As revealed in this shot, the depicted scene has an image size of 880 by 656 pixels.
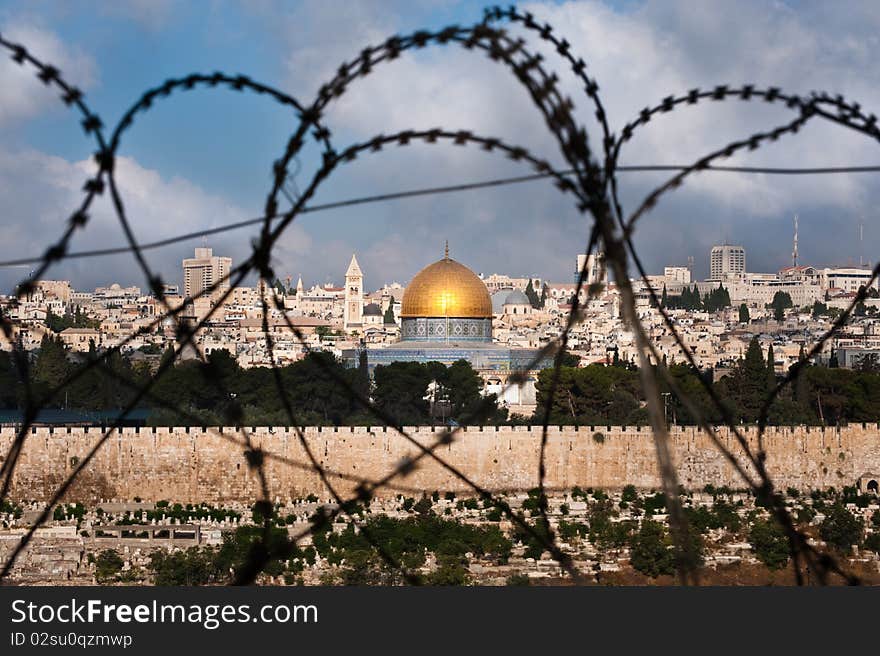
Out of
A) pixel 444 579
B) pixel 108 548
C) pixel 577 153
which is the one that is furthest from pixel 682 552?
pixel 108 548

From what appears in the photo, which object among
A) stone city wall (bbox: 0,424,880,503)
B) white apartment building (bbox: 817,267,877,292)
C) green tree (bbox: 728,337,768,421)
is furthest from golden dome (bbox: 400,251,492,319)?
white apartment building (bbox: 817,267,877,292)

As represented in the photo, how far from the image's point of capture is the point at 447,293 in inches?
1857

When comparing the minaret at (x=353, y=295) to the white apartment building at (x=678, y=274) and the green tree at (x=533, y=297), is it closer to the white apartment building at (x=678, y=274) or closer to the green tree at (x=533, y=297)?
the green tree at (x=533, y=297)

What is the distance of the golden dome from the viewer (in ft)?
155

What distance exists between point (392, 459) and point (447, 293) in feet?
80.2

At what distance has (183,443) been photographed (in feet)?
73.9

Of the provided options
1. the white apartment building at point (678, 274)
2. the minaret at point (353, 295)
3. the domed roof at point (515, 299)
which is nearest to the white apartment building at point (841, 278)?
the white apartment building at point (678, 274)

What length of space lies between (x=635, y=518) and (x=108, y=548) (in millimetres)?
6428

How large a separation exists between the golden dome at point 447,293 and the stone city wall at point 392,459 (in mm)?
22878

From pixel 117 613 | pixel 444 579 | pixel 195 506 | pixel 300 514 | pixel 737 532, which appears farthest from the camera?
pixel 195 506

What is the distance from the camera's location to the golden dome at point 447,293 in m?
47.1

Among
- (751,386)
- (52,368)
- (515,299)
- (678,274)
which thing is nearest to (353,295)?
(515,299)

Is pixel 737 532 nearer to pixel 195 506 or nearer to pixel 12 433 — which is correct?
pixel 195 506

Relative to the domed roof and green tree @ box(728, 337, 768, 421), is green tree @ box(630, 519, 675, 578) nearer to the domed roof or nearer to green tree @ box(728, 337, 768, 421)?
green tree @ box(728, 337, 768, 421)
